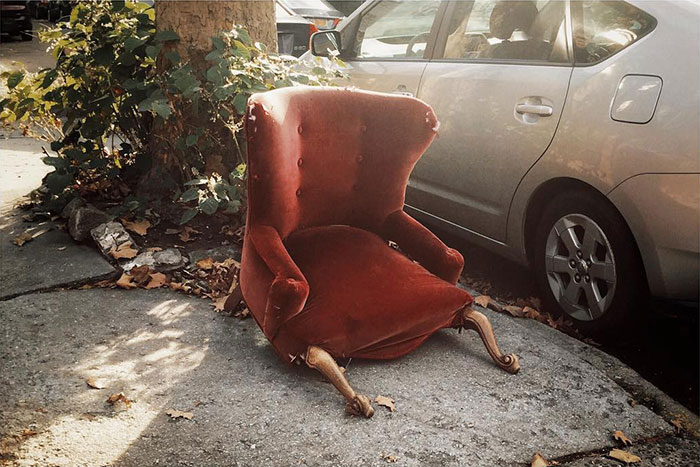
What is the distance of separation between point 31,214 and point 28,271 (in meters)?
1.02

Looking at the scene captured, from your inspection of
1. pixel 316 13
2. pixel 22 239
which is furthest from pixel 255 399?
pixel 316 13

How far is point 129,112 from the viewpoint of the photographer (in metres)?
Result: 4.97

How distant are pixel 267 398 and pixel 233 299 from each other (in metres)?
0.86

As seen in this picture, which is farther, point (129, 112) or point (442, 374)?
point (129, 112)

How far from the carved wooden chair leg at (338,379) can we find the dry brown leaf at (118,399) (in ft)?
2.36

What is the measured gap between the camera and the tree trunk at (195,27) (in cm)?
468

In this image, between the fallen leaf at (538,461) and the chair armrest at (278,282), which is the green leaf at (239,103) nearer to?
the chair armrest at (278,282)

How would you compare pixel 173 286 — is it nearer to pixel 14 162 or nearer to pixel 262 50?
pixel 262 50

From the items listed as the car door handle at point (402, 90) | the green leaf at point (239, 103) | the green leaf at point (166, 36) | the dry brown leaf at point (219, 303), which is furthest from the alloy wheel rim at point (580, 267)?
the green leaf at point (166, 36)

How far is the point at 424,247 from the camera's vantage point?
3461 millimetres

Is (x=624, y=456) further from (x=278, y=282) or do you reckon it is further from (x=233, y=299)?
(x=233, y=299)

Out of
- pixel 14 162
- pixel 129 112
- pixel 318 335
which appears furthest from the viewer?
pixel 14 162

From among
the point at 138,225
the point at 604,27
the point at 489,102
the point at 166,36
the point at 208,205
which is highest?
the point at 604,27

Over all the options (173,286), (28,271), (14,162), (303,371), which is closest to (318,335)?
(303,371)
